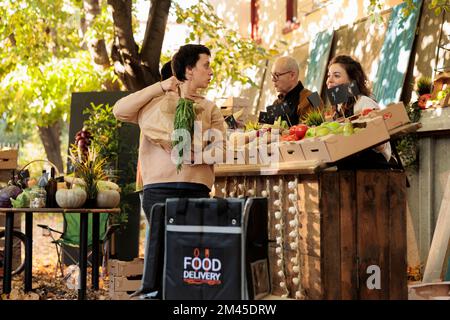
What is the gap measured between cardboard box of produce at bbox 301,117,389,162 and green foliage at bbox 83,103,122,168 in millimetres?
5076

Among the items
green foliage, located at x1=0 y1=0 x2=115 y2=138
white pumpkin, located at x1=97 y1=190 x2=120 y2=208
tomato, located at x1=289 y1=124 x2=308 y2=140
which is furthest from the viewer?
green foliage, located at x1=0 y1=0 x2=115 y2=138

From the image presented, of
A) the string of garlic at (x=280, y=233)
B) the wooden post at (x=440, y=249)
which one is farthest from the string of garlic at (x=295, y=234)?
the wooden post at (x=440, y=249)

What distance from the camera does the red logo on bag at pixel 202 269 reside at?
14.4 feet

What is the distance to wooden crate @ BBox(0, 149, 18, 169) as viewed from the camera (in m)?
9.13

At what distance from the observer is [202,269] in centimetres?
443

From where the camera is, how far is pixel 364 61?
35.2ft

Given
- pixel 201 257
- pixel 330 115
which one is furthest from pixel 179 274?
pixel 330 115

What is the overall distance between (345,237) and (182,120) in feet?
3.83

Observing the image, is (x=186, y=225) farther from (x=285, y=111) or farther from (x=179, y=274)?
(x=285, y=111)

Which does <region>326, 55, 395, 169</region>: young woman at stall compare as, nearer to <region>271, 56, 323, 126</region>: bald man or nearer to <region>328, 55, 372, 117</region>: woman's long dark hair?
<region>328, 55, 372, 117</region>: woman's long dark hair

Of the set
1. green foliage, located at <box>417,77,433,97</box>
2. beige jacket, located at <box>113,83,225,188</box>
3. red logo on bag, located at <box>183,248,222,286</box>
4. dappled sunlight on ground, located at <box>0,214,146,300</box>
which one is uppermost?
green foliage, located at <box>417,77,433,97</box>

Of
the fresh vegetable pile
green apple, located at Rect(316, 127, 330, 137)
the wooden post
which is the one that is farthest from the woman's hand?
the wooden post

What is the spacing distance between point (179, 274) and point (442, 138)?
4.63 meters

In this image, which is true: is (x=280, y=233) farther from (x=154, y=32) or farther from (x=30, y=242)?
(x=154, y=32)
